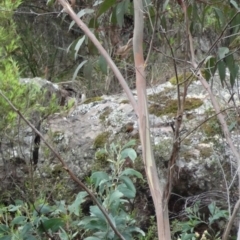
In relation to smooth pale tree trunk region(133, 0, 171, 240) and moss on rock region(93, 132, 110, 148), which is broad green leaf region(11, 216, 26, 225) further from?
moss on rock region(93, 132, 110, 148)

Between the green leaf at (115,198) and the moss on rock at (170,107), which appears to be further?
the moss on rock at (170,107)

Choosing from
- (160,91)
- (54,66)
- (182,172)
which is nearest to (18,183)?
(182,172)

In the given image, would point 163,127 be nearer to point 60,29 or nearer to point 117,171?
point 117,171

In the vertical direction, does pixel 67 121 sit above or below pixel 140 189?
above

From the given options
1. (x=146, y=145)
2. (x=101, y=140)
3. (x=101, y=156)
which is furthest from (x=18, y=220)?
(x=101, y=140)

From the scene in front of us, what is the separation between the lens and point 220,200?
1.93 metres

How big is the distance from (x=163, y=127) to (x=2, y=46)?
81 centimetres

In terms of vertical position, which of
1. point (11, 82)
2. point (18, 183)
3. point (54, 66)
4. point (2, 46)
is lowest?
point (18, 183)

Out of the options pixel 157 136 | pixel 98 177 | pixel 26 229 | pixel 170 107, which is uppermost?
pixel 170 107

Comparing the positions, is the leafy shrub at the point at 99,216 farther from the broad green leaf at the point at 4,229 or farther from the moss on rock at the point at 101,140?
the moss on rock at the point at 101,140

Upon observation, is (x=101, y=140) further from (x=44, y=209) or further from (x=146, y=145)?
(x=146, y=145)

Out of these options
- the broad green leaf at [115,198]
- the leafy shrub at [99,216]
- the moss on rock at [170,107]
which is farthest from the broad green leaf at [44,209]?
the moss on rock at [170,107]

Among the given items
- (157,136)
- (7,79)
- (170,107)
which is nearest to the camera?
(7,79)

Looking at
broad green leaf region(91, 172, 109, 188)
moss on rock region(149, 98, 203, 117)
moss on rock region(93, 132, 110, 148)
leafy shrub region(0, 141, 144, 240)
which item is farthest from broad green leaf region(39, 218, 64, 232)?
moss on rock region(149, 98, 203, 117)
